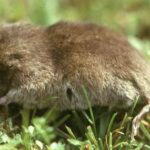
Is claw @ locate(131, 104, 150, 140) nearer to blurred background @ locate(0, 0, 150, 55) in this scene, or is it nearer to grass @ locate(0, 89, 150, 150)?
grass @ locate(0, 89, 150, 150)

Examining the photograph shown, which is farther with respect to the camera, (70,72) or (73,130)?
(73,130)

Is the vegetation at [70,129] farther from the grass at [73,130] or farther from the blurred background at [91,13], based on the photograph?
the blurred background at [91,13]

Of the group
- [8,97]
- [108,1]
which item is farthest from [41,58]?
[108,1]

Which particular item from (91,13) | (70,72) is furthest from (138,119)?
(91,13)

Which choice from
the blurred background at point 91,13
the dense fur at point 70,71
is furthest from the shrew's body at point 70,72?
the blurred background at point 91,13

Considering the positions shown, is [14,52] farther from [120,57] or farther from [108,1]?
[108,1]

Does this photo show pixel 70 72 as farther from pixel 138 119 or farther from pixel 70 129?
pixel 138 119
